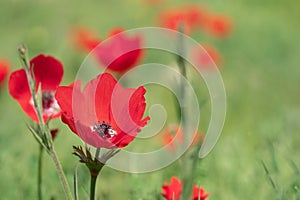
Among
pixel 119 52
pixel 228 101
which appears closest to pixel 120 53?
pixel 119 52

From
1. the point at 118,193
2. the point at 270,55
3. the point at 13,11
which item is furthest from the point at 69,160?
the point at 13,11

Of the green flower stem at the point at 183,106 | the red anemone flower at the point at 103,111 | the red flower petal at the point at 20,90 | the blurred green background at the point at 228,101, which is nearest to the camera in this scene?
the green flower stem at the point at 183,106

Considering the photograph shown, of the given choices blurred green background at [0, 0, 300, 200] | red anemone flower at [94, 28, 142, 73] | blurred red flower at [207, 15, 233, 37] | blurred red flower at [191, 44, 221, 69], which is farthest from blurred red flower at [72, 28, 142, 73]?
blurred red flower at [207, 15, 233, 37]

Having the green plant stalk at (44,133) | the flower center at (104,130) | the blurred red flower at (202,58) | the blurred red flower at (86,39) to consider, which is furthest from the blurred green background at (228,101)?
the blurred red flower at (86,39)

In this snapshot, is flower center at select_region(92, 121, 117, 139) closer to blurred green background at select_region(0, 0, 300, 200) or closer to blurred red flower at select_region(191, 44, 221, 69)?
blurred green background at select_region(0, 0, 300, 200)

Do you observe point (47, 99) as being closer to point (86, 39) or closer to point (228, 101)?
point (86, 39)

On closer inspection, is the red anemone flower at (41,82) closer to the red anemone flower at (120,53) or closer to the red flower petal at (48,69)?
the red flower petal at (48,69)
